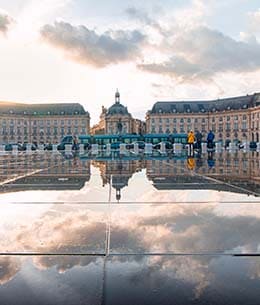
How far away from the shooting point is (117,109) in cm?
12050

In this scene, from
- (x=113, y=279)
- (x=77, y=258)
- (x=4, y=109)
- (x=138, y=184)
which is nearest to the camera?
(x=113, y=279)

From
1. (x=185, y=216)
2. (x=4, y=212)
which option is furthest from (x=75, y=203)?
(x=185, y=216)

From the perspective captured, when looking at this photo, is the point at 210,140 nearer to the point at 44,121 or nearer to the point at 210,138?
the point at 210,138

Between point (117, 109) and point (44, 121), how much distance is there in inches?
1011

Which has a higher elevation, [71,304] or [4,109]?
[4,109]

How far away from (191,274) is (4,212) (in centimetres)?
277

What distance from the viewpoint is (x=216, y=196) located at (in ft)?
17.5

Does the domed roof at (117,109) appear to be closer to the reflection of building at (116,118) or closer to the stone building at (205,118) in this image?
the reflection of building at (116,118)

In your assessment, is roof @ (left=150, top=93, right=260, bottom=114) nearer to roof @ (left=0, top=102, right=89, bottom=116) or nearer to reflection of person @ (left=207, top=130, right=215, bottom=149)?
roof @ (left=0, top=102, right=89, bottom=116)

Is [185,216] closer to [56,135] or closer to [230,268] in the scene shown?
[230,268]

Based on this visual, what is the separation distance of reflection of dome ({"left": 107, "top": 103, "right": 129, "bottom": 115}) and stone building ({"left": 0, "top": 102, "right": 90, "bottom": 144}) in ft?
29.3

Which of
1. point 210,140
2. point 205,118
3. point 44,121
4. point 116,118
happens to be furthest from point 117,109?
point 210,140

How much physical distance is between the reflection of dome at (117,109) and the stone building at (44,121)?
8.93m

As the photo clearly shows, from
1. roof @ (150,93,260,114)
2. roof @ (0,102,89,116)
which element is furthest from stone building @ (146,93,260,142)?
roof @ (0,102,89,116)
